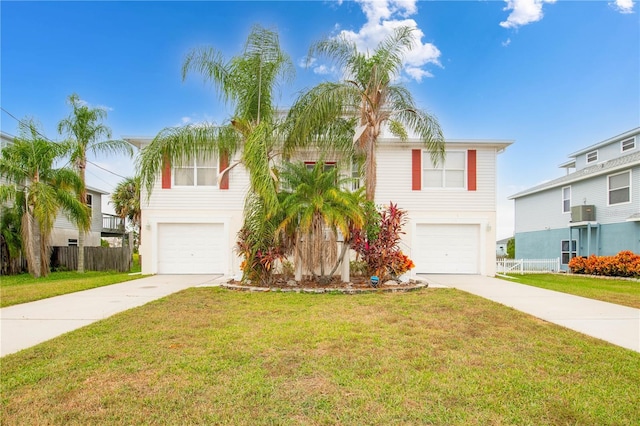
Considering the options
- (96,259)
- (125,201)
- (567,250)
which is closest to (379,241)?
(96,259)

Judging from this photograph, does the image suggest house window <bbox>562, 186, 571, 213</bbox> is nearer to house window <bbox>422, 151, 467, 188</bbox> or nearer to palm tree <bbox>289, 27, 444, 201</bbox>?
house window <bbox>422, 151, 467, 188</bbox>

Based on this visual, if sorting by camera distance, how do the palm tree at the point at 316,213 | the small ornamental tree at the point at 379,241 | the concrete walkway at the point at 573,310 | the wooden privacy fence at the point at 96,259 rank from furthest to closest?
the wooden privacy fence at the point at 96,259 → the small ornamental tree at the point at 379,241 → the palm tree at the point at 316,213 → the concrete walkway at the point at 573,310

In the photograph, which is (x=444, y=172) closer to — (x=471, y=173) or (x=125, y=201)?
(x=471, y=173)

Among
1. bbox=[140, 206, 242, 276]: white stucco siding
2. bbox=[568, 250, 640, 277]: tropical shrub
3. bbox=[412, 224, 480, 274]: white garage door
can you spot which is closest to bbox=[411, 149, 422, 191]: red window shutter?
bbox=[412, 224, 480, 274]: white garage door

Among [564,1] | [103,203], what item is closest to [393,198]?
[564,1]

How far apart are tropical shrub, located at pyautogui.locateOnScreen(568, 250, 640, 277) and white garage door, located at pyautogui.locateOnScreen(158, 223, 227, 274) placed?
1571 centimetres

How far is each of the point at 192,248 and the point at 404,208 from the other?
836 centimetres

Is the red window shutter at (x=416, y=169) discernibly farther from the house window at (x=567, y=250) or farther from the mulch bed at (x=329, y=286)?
the house window at (x=567, y=250)

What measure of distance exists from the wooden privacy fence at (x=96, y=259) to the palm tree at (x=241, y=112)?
8.58m

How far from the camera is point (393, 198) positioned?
43.8ft

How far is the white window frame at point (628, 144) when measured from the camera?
18344 mm

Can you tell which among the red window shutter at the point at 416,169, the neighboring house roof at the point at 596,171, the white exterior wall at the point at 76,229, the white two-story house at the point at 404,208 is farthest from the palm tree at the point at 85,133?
the neighboring house roof at the point at 596,171

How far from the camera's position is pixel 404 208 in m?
13.3

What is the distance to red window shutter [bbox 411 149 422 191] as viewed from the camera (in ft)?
43.6
